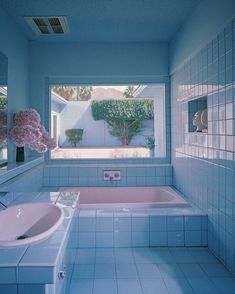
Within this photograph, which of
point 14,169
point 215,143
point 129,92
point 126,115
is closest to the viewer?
point 215,143

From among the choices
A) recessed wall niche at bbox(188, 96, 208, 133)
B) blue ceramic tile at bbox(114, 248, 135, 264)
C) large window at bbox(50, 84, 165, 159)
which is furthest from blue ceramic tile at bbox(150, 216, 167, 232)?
large window at bbox(50, 84, 165, 159)

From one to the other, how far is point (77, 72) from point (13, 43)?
848 mm

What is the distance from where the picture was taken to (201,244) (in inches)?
99.9

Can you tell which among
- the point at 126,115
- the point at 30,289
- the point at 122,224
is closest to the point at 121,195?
the point at 122,224

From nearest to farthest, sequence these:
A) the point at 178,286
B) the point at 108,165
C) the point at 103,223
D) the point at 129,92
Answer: the point at 178,286 < the point at 103,223 < the point at 108,165 < the point at 129,92

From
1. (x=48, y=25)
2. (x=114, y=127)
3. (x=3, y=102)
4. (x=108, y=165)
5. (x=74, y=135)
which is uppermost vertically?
(x=48, y=25)

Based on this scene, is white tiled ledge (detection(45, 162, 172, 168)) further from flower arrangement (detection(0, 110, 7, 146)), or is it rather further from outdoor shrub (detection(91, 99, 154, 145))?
flower arrangement (detection(0, 110, 7, 146))

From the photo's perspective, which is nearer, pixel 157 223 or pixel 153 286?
pixel 153 286

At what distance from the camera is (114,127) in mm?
4141

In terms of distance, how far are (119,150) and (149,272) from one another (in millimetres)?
2019

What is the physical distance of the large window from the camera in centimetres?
384

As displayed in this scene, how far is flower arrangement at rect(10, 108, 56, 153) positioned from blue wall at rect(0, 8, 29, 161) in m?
0.11

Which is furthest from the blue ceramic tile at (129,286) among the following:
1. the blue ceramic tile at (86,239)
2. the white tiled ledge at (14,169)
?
the white tiled ledge at (14,169)

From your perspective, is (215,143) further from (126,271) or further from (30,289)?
(30,289)
